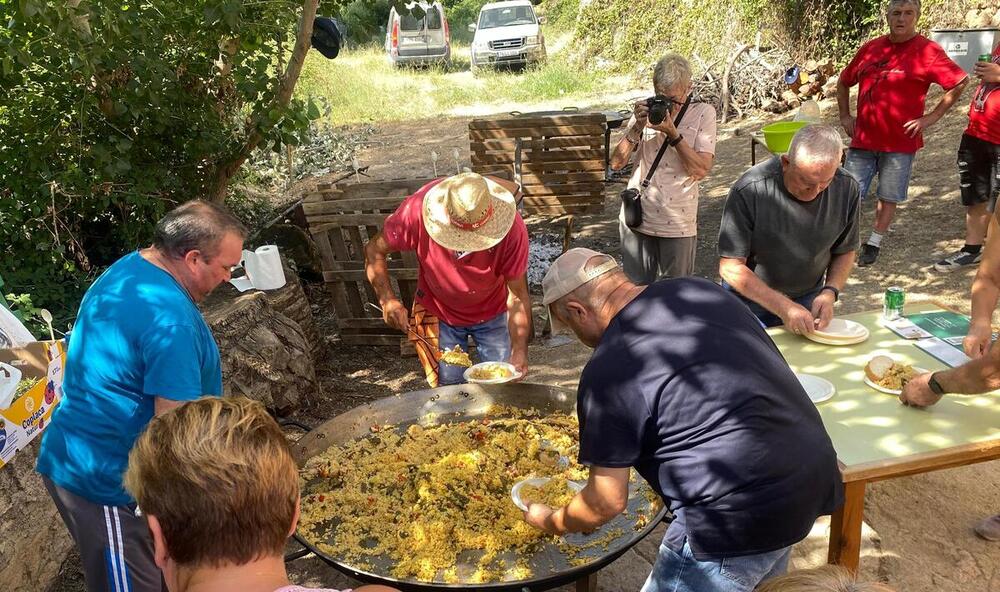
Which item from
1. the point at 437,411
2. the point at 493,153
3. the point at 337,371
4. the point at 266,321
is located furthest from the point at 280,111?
the point at 493,153

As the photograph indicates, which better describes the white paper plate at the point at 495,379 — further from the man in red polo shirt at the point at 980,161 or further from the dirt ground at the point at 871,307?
the man in red polo shirt at the point at 980,161

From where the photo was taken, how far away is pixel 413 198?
3.97 m

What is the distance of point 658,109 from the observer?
4.49 m

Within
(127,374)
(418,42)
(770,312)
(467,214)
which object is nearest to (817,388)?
(770,312)

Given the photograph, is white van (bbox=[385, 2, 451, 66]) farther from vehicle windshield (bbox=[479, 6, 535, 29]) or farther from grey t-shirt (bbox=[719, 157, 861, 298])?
grey t-shirt (bbox=[719, 157, 861, 298])

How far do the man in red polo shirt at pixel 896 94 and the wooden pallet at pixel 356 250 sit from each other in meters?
3.90

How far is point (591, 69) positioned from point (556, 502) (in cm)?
1724

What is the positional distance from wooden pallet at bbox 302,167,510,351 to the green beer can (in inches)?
133

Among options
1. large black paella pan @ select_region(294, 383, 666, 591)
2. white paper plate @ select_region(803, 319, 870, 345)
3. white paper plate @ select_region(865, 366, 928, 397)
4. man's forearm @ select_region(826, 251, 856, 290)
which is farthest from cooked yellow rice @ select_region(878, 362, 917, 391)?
large black paella pan @ select_region(294, 383, 666, 591)

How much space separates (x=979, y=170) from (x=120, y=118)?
6.71 meters

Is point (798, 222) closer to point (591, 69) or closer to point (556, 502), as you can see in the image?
point (556, 502)

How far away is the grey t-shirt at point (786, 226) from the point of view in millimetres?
3588

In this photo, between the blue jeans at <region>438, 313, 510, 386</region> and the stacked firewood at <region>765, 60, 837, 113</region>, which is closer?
the blue jeans at <region>438, 313, 510, 386</region>

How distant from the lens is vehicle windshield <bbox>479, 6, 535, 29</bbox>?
1936 cm
